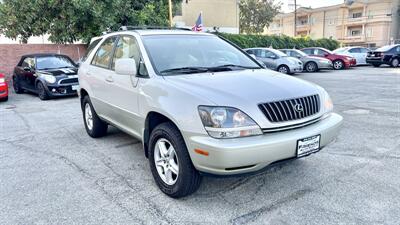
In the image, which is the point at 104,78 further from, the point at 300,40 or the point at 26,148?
the point at 300,40

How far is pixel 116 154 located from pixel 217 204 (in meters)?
2.04

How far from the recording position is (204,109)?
2.62 metres

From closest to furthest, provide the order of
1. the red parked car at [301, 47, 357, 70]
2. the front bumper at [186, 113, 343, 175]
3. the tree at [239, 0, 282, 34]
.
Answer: the front bumper at [186, 113, 343, 175], the red parked car at [301, 47, 357, 70], the tree at [239, 0, 282, 34]

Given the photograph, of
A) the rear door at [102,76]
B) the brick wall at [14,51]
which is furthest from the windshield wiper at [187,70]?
the brick wall at [14,51]

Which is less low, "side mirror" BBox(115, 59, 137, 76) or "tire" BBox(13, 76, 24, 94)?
"side mirror" BBox(115, 59, 137, 76)

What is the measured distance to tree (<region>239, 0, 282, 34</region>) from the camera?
1598 inches

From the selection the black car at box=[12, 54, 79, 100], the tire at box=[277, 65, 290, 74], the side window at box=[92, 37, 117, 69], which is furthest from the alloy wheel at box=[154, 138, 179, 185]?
the tire at box=[277, 65, 290, 74]

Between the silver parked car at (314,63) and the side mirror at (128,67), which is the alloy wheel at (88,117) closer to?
the side mirror at (128,67)

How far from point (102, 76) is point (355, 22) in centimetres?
4758

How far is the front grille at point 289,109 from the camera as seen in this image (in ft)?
8.80

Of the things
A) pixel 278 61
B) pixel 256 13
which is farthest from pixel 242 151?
pixel 256 13

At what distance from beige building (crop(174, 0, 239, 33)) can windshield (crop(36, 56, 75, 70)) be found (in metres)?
19.1

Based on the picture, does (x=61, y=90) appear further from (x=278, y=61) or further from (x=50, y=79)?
(x=278, y=61)

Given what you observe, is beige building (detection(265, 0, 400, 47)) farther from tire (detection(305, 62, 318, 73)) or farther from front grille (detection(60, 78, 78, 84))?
front grille (detection(60, 78, 78, 84))
